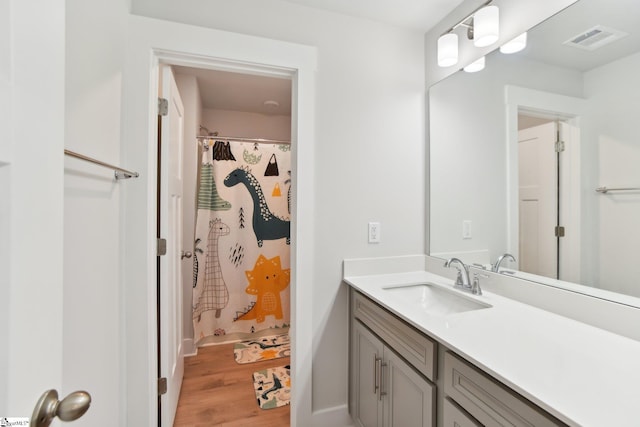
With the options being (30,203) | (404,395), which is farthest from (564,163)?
(30,203)

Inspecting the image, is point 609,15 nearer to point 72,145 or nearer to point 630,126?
point 630,126

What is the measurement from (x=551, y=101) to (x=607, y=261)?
67 centimetres

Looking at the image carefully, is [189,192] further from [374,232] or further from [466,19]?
[466,19]

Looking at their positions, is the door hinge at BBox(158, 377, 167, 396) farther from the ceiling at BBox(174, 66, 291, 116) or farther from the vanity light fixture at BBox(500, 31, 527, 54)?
the vanity light fixture at BBox(500, 31, 527, 54)

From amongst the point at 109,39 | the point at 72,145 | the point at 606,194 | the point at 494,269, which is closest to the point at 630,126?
the point at 606,194

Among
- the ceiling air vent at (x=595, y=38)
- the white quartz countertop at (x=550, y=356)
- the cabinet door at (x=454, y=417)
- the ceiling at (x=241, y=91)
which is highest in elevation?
the ceiling at (x=241, y=91)

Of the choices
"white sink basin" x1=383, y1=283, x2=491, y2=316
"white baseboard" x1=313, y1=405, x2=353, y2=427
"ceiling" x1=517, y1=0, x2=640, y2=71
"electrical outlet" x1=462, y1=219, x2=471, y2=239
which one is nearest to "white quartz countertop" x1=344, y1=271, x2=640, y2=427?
"white sink basin" x1=383, y1=283, x2=491, y2=316

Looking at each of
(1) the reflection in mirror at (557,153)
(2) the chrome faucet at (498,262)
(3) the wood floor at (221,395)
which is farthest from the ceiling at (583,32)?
(3) the wood floor at (221,395)

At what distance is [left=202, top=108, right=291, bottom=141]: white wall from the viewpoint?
128 inches

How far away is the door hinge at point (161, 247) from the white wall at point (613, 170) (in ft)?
6.06

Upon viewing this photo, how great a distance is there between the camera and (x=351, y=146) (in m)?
1.68

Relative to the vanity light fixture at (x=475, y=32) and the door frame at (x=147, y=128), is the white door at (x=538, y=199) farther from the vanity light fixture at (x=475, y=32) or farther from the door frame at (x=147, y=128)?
the door frame at (x=147, y=128)

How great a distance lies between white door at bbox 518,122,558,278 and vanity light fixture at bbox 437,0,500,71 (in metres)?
Answer: 0.48

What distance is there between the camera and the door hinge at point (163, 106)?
58.5 inches
